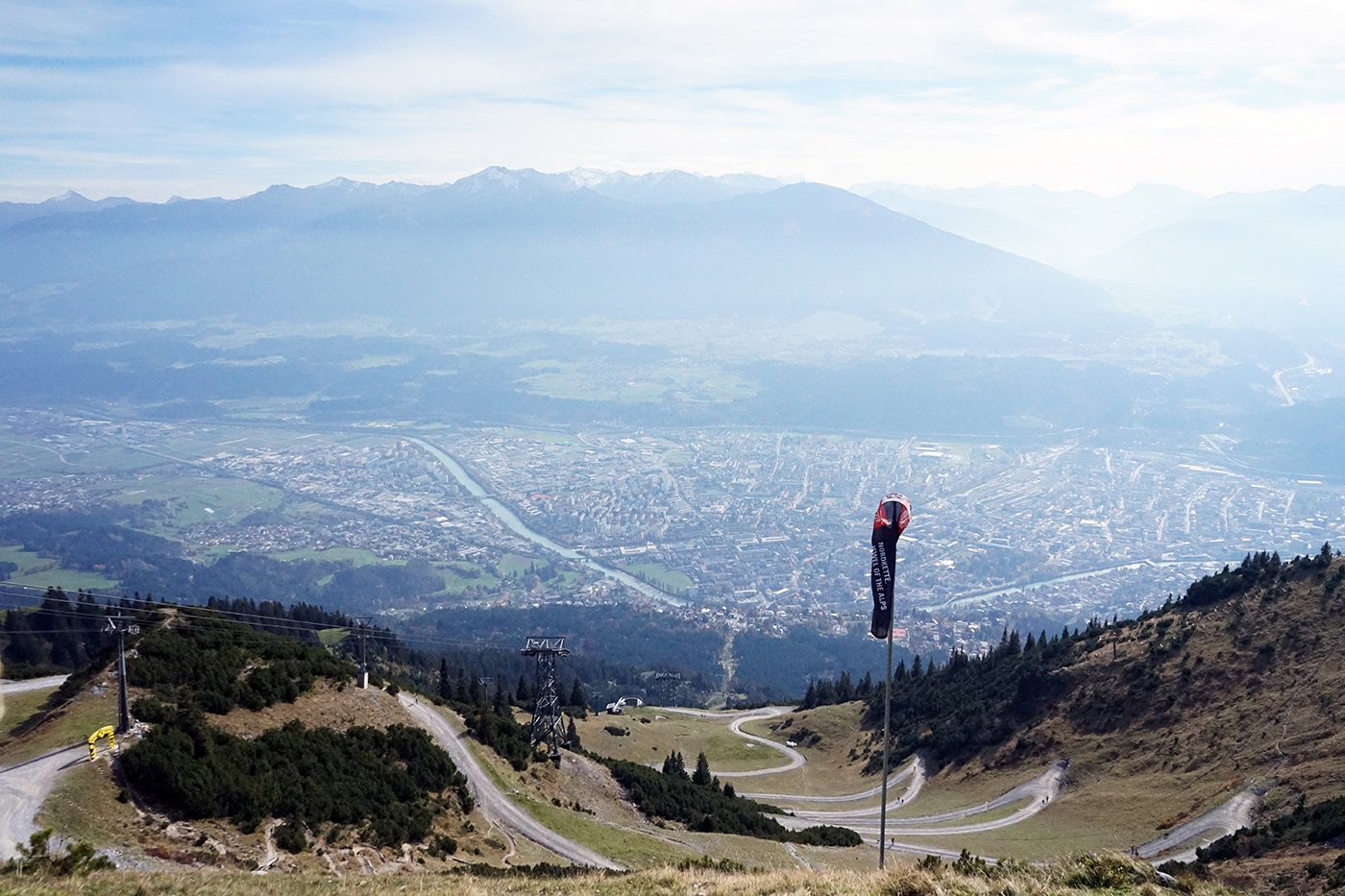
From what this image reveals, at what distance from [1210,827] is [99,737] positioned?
3204cm

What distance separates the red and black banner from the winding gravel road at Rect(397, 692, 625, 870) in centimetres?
1332

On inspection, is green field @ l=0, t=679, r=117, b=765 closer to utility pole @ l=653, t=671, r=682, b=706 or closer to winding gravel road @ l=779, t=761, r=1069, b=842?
winding gravel road @ l=779, t=761, r=1069, b=842

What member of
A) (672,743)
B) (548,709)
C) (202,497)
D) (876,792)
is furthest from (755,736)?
(202,497)

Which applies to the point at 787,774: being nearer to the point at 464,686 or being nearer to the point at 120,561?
the point at 464,686

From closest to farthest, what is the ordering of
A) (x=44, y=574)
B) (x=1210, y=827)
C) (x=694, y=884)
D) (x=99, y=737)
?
(x=694, y=884), (x=99, y=737), (x=1210, y=827), (x=44, y=574)

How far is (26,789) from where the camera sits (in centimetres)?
1933

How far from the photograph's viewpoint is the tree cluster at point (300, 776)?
20250 mm

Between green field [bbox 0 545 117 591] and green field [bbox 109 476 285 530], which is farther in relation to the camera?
green field [bbox 109 476 285 530]

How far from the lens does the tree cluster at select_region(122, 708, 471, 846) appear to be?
66.4 feet

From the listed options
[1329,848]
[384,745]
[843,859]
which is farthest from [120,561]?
[1329,848]

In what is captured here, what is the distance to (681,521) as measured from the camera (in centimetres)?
19700

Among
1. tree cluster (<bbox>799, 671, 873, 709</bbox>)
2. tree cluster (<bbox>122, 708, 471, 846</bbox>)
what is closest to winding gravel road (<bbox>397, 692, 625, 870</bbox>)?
tree cluster (<bbox>122, 708, 471, 846</bbox>)

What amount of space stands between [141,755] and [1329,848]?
1040 inches

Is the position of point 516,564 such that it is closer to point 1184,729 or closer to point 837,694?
point 837,694
